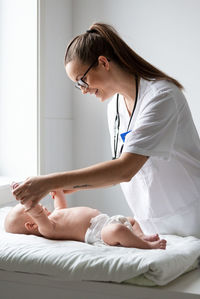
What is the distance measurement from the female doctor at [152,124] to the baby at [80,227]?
13 centimetres

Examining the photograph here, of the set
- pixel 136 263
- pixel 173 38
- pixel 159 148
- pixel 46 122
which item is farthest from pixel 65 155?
pixel 136 263

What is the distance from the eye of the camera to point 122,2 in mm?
2893

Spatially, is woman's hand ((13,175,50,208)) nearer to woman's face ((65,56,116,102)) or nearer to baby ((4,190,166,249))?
baby ((4,190,166,249))

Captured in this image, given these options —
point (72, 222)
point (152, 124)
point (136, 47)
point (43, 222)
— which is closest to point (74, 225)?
point (72, 222)

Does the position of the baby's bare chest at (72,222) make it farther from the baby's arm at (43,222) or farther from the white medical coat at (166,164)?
the white medical coat at (166,164)

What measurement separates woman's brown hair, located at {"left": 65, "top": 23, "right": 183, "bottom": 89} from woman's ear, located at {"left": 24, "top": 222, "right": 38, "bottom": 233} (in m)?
0.63

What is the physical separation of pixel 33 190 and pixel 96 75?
0.52 m

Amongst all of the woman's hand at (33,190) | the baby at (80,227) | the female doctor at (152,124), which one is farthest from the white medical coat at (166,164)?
the woman's hand at (33,190)

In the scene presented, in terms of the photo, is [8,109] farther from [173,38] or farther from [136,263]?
[136,263]

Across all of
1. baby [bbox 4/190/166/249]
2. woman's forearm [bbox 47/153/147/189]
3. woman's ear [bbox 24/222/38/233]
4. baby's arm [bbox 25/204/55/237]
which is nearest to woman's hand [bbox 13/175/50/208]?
woman's forearm [bbox 47/153/147/189]

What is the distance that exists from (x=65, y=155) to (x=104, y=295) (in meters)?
1.82

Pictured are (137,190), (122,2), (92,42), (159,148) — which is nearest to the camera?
(159,148)

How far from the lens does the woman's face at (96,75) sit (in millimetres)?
1645

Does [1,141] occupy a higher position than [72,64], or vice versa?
[72,64]
